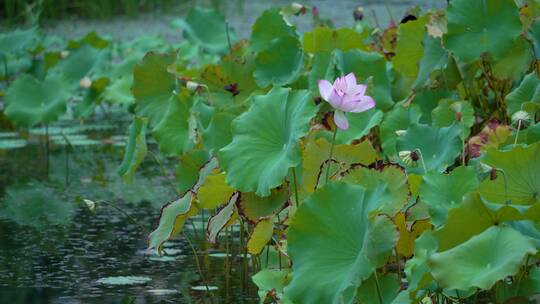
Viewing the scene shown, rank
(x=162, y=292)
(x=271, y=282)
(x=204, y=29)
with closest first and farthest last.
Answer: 1. (x=271, y=282)
2. (x=162, y=292)
3. (x=204, y=29)

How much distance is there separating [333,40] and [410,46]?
22cm

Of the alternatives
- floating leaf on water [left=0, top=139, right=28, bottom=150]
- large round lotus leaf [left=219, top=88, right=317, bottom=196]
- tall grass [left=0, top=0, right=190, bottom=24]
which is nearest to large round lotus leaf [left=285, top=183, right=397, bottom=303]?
large round lotus leaf [left=219, top=88, right=317, bottom=196]

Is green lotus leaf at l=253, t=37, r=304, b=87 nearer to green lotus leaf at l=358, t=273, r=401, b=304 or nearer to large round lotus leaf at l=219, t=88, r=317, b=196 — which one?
large round lotus leaf at l=219, t=88, r=317, b=196

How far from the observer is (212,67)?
3188 mm

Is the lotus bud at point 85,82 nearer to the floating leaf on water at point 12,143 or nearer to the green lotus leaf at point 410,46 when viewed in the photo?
the floating leaf on water at point 12,143

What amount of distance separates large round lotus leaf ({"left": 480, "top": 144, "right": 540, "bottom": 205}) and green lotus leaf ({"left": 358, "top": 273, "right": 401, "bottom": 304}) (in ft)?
0.68

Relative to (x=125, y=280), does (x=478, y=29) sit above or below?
above

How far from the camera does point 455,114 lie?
251 centimetres

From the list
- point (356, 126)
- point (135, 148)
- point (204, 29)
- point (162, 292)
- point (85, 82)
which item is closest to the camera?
point (162, 292)

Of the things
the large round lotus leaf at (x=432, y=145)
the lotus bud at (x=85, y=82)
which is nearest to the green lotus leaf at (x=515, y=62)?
the large round lotus leaf at (x=432, y=145)

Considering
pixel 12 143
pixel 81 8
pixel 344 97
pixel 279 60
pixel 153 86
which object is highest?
pixel 344 97

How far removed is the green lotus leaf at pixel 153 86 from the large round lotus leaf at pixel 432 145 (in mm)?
1024

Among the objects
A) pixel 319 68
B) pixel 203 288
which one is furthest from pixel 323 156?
pixel 319 68

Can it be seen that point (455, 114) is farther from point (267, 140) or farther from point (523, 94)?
point (267, 140)
